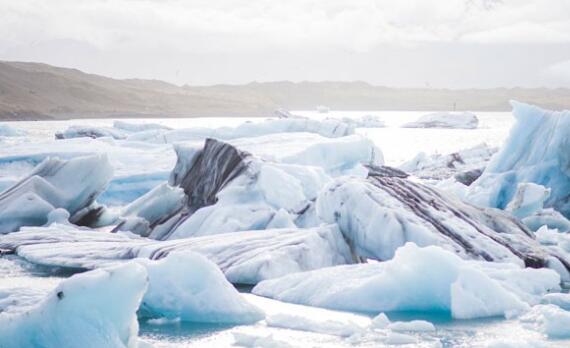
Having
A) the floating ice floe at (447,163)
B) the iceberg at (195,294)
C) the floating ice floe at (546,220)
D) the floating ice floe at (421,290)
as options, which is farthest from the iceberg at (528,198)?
the floating ice floe at (447,163)

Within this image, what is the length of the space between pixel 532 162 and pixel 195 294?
966 cm

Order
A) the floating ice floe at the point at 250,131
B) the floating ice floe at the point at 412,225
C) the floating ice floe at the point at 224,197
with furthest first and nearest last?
the floating ice floe at the point at 250,131 → the floating ice floe at the point at 224,197 → the floating ice floe at the point at 412,225

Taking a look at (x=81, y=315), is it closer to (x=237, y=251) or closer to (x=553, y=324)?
(x=553, y=324)

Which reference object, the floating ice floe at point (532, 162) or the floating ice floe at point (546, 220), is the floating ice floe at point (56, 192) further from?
the floating ice floe at point (546, 220)

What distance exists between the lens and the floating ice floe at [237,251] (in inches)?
349

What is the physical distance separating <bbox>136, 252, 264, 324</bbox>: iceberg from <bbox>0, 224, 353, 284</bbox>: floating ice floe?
1.54 m

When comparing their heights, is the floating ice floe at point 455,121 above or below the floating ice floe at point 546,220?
below

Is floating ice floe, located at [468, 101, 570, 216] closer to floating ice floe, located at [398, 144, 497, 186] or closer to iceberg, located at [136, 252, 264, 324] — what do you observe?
floating ice floe, located at [398, 144, 497, 186]

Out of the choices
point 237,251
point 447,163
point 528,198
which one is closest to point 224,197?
point 237,251

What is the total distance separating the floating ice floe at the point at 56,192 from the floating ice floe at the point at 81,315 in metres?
7.68

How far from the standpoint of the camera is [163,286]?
725 cm

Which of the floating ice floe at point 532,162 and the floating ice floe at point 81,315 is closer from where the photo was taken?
the floating ice floe at point 81,315

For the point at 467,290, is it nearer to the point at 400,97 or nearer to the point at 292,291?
the point at 292,291

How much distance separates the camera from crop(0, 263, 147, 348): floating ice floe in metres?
5.34
